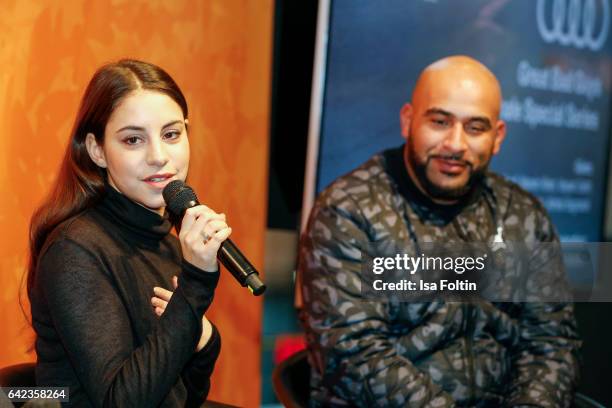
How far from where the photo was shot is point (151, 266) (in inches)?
76.2

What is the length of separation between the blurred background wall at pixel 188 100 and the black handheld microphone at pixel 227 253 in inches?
26.6

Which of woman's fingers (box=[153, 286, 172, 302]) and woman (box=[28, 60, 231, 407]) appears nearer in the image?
woman (box=[28, 60, 231, 407])

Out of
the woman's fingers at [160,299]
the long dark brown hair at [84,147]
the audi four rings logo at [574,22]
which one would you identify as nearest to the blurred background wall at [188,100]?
the long dark brown hair at [84,147]

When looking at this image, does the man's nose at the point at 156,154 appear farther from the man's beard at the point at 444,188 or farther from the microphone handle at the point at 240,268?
the man's beard at the point at 444,188

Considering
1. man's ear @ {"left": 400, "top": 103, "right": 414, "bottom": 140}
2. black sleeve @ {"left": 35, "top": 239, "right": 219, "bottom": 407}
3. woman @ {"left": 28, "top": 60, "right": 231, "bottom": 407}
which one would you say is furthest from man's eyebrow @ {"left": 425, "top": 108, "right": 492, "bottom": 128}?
black sleeve @ {"left": 35, "top": 239, "right": 219, "bottom": 407}

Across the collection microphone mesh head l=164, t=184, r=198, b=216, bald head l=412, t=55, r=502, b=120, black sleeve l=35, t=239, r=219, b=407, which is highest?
bald head l=412, t=55, r=502, b=120

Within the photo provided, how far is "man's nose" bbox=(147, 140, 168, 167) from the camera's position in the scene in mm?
1812

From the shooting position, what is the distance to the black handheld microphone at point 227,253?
5.18 feet

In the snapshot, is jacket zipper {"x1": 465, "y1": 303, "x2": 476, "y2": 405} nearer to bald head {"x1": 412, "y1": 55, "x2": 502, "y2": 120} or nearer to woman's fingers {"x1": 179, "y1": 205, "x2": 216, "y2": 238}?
bald head {"x1": 412, "y1": 55, "x2": 502, "y2": 120}

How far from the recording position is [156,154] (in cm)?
181

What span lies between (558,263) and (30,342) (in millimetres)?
1824

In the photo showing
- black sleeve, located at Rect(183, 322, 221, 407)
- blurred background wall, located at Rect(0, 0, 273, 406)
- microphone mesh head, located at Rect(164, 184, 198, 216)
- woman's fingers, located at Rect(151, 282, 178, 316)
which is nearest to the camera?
microphone mesh head, located at Rect(164, 184, 198, 216)

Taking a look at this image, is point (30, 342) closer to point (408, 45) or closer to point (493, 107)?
point (493, 107)

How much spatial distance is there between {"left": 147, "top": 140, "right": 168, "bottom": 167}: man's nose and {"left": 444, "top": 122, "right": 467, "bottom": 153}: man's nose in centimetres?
126
